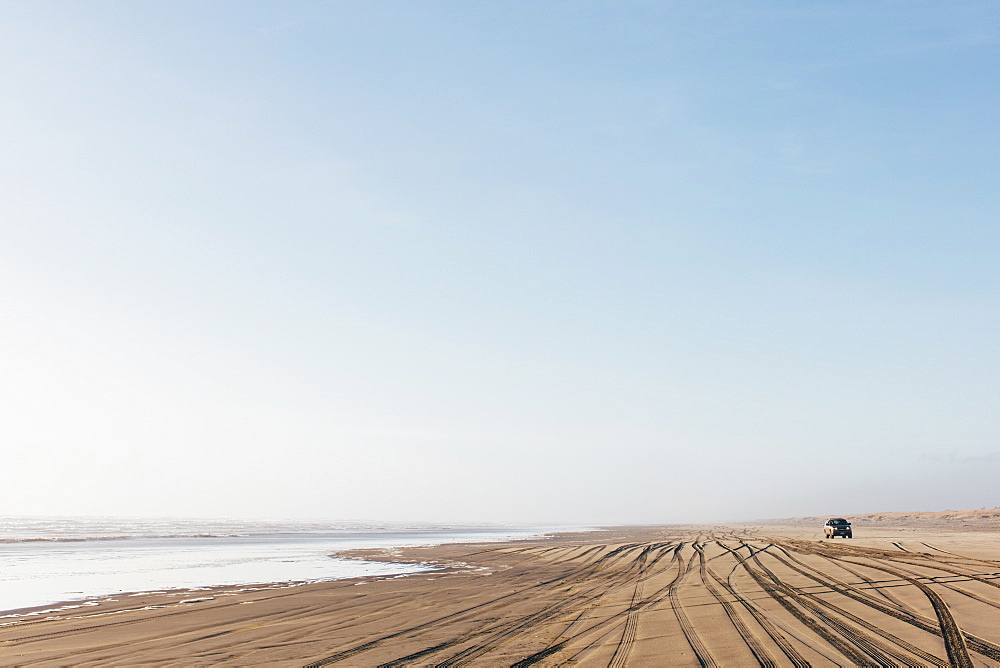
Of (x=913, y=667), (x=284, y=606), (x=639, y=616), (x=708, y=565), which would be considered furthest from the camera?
(x=708, y=565)

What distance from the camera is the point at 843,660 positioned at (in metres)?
9.01

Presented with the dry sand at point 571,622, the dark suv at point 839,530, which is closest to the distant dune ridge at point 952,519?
the dark suv at point 839,530

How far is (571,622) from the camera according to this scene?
43.8 feet

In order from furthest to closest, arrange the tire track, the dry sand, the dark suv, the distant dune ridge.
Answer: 1. the distant dune ridge
2. the dark suv
3. the dry sand
4. the tire track

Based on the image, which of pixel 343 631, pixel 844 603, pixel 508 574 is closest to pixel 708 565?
pixel 508 574

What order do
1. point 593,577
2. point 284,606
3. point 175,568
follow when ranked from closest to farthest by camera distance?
point 284,606 < point 593,577 < point 175,568

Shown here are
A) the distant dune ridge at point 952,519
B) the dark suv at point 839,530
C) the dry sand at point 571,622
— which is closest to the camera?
the dry sand at point 571,622

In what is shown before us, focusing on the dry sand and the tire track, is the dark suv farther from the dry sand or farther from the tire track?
the tire track

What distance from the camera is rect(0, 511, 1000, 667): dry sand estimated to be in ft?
32.9

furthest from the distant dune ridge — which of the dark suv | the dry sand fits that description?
the dry sand

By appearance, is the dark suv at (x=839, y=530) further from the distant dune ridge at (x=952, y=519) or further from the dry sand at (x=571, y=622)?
the distant dune ridge at (x=952, y=519)

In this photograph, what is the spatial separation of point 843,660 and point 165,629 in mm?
12908

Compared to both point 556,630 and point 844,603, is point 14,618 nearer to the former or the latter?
point 556,630

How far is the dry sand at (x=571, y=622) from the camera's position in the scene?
32.9 ft
